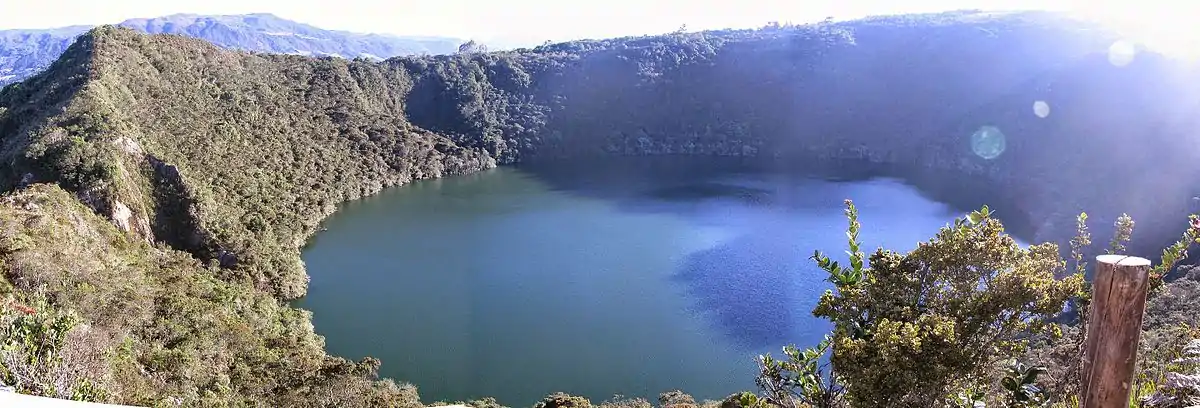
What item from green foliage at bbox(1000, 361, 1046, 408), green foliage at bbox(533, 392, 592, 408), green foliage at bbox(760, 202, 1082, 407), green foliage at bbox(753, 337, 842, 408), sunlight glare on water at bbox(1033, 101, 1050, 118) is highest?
green foliage at bbox(760, 202, 1082, 407)

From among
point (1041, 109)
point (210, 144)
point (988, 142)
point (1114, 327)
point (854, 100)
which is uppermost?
point (1114, 327)

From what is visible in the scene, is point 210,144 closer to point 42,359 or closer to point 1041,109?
point 42,359

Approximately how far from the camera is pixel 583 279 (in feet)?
112

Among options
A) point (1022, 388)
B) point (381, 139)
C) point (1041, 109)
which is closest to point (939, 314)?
point (1022, 388)

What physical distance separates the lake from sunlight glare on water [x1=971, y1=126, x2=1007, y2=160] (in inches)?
449

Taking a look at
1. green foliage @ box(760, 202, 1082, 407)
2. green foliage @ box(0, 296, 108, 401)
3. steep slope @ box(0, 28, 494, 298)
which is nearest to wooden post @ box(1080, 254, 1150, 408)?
green foliage @ box(760, 202, 1082, 407)

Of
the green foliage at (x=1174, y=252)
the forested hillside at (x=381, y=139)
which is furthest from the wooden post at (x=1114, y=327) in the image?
the forested hillside at (x=381, y=139)

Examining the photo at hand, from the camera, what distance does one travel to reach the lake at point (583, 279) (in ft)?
81.6

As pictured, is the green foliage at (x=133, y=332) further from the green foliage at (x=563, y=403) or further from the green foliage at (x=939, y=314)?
the green foliage at (x=939, y=314)

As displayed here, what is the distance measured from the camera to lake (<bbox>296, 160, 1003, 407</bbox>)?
81.6 feet

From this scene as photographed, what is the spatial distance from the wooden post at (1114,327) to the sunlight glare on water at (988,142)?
6639 cm

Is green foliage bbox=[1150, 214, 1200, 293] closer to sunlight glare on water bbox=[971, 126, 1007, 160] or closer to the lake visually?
the lake

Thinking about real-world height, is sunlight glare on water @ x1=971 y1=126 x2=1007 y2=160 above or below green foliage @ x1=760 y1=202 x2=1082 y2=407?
below

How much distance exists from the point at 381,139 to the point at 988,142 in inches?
2119
